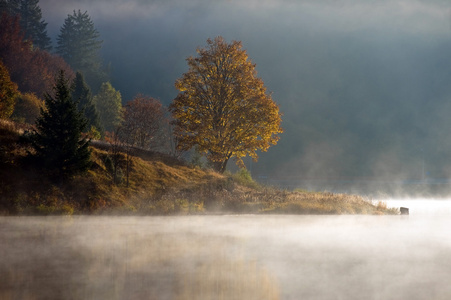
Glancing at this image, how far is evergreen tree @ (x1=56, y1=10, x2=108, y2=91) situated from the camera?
5143 inches

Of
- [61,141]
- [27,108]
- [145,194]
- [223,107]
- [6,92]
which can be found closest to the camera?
[61,141]

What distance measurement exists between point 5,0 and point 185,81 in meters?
106

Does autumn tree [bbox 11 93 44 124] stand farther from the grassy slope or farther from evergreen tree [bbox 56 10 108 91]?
evergreen tree [bbox 56 10 108 91]

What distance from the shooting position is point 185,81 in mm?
39312

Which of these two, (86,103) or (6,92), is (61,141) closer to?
(6,92)

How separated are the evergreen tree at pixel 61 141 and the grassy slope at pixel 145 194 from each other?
0.76m

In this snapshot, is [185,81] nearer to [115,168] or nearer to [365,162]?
[115,168]

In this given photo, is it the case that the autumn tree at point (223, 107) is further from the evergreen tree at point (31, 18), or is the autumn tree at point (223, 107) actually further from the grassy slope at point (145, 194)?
the evergreen tree at point (31, 18)

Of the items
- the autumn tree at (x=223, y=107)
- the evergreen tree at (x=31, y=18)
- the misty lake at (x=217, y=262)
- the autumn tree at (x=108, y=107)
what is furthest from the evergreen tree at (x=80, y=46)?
the misty lake at (x=217, y=262)

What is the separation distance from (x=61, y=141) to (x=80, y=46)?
4658 inches

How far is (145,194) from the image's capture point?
27.4m

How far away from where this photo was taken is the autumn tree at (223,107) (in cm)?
3884

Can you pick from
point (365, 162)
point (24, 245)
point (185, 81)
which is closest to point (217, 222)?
point (24, 245)

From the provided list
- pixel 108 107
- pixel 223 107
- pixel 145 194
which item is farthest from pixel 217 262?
pixel 108 107
